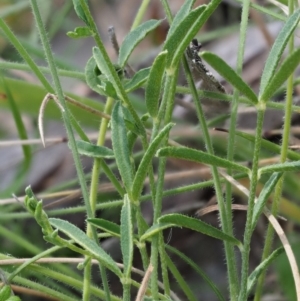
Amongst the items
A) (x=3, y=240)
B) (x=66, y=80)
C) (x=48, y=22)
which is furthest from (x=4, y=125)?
(x=3, y=240)

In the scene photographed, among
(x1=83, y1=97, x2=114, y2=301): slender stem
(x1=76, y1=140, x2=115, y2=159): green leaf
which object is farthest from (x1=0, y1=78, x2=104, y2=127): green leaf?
(x1=76, y1=140, x2=115, y2=159): green leaf

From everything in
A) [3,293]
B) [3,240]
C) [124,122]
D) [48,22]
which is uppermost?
[48,22]

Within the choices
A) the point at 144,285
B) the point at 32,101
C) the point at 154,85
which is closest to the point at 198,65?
the point at 154,85

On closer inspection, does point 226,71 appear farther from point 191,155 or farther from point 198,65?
point 198,65

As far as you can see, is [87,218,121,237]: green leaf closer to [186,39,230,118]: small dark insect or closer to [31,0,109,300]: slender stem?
[31,0,109,300]: slender stem

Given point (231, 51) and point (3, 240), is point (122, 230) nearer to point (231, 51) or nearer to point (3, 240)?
point (3, 240)

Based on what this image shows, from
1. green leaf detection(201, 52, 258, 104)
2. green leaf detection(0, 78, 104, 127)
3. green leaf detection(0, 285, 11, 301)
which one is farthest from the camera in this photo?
green leaf detection(0, 78, 104, 127)
